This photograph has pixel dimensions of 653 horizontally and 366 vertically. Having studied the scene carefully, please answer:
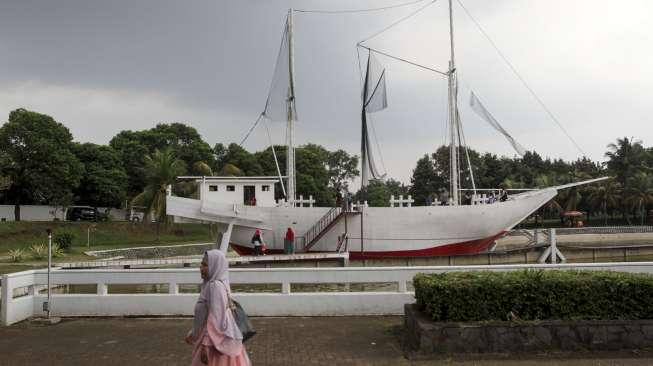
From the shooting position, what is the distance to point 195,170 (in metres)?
56.5

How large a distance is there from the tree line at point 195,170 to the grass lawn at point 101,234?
285 centimetres

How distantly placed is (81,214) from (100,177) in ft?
16.2

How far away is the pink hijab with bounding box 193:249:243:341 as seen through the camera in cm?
450

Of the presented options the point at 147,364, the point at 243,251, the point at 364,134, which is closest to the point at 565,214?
the point at 364,134

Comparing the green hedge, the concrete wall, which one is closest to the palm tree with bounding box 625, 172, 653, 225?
the concrete wall

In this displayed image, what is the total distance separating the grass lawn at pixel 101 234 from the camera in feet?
109

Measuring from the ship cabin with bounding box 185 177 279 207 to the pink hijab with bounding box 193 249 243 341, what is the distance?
22.3 m

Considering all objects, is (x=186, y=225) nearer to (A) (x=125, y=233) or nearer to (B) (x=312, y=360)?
(A) (x=125, y=233)

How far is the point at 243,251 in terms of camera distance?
1075 inches

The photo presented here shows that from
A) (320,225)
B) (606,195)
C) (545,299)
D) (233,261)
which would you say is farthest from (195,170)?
(545,299)

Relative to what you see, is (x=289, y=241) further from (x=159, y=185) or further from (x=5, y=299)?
(x=159, y=185)

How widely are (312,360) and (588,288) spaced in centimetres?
376

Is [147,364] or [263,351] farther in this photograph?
[263,351]

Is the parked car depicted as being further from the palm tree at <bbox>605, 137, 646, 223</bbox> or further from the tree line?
the palm tree at <bbox>605, 137, 646, 223</bbox>
